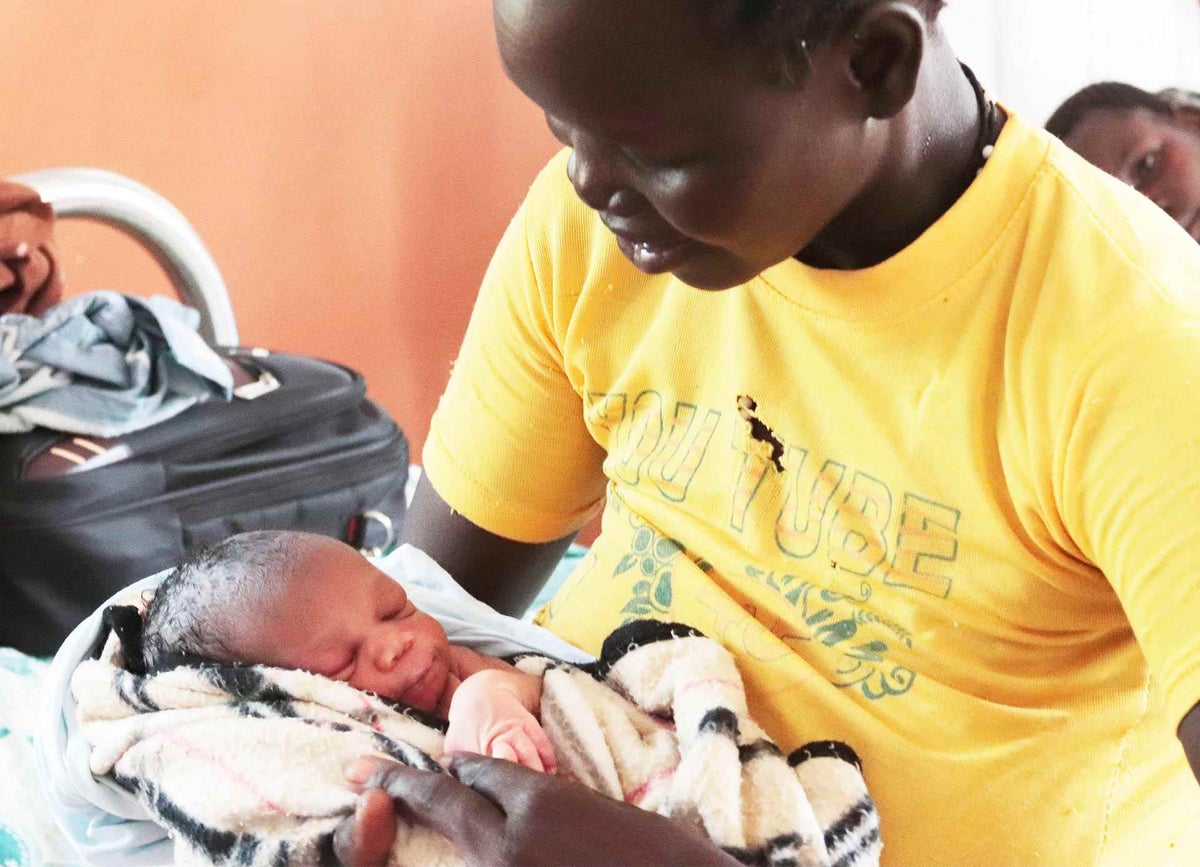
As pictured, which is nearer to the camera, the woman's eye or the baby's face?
the baby's face

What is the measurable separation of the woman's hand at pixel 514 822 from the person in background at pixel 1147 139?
1231mm

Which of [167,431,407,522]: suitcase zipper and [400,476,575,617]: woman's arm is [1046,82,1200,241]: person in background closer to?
[400,476,575,617]: woman's arm

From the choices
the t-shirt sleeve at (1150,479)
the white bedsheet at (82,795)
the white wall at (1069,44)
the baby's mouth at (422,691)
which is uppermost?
the white wall at (1069,44)

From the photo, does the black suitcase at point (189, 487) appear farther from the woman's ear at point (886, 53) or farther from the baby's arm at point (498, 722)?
the woman's ear at point (886, 53)

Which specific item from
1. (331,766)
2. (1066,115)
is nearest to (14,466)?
(331,766)

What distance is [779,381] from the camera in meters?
0.93

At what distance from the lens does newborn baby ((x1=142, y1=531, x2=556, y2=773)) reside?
0.98m

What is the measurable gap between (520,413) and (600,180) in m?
0.38

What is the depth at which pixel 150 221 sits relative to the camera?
6.33 feet

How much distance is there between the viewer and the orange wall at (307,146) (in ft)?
7.34

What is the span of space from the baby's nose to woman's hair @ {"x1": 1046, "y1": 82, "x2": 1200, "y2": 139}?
3.95ft

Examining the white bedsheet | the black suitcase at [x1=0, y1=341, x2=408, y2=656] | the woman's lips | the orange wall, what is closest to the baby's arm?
the white bedsheet

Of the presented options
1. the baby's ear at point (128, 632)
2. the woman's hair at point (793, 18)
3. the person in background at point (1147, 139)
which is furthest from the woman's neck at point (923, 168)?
the person in background at point (1147, 139)

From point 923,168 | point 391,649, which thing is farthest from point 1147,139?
point 391,649
